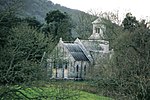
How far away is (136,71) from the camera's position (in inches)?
722

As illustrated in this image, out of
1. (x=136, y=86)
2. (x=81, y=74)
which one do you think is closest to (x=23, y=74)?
(x=136, y=86)

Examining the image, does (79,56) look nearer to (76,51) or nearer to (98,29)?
(76,51)

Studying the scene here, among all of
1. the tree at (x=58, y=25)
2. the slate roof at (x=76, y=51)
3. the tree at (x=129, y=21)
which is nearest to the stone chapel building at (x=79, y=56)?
the slate roof at (x=76, y=51)

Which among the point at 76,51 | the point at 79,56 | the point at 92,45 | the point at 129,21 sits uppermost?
the point at 129,21

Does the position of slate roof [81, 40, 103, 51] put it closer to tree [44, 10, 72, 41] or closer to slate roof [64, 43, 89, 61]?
slate roof [64, 43, 89, 61]

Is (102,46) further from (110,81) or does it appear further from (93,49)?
(110,81)

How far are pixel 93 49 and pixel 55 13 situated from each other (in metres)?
11.6

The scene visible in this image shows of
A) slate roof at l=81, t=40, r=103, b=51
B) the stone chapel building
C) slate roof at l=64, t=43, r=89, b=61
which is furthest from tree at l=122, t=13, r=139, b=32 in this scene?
slate roof at l=64, t=43, r=89, b=61

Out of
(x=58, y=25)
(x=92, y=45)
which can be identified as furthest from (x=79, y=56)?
(x=58, y=25)

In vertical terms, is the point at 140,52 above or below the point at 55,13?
below

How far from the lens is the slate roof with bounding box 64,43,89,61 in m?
50.0

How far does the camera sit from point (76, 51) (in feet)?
168

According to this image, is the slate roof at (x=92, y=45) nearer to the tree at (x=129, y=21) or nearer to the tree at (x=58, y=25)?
the tree at (x=129, y=21)

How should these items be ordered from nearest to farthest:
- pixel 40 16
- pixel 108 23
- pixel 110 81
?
1. pixel 110 81
2. pixel 108 23
3. pixel 40 16
